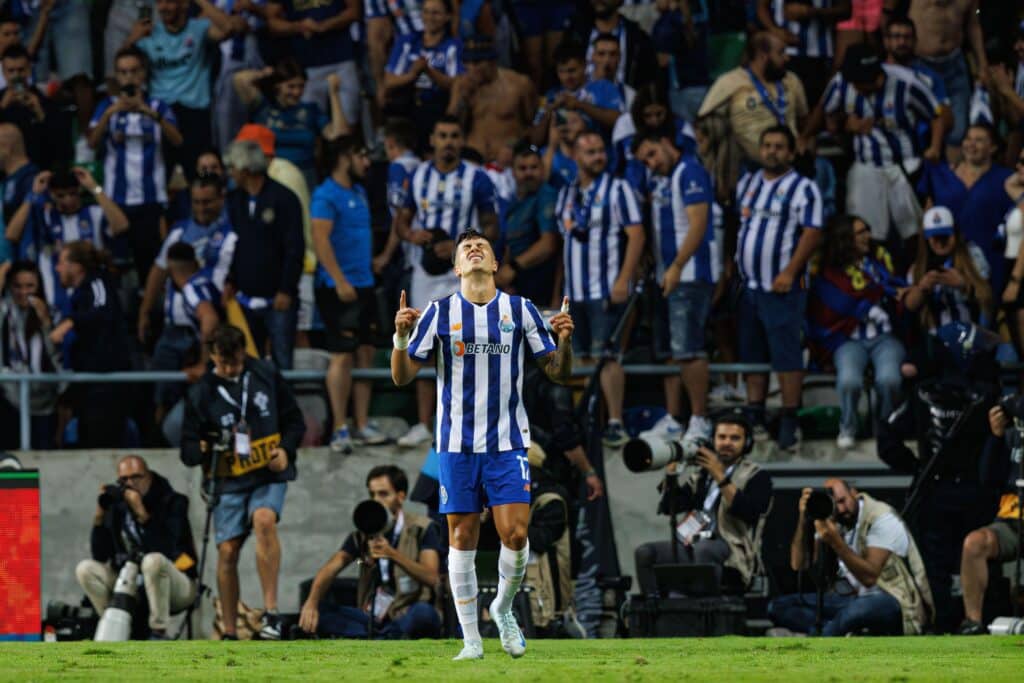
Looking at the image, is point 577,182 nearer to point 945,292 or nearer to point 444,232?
point 444,232

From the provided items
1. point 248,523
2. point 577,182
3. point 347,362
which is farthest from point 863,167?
point 248,523

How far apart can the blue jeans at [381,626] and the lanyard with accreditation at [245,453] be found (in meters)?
1.14

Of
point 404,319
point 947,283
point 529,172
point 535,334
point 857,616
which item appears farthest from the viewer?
point 529,172

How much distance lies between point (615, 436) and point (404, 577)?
2599 mm

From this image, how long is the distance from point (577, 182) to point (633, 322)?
1.27m

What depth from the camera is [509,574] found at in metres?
10.8

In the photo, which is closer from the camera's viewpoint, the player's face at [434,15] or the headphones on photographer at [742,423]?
the headphones on photographer at [742,423]

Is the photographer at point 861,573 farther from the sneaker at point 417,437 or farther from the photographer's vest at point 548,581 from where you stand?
the sneaker at point 417,437

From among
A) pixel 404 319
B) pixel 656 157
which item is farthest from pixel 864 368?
pixel 404 319

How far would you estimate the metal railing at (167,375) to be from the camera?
17.1 meters

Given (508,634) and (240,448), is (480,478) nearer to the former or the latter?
(508,634)

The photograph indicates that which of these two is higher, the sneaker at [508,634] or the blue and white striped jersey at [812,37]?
the blue and white striped jersey at [812,37]

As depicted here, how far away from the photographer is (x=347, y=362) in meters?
17.1

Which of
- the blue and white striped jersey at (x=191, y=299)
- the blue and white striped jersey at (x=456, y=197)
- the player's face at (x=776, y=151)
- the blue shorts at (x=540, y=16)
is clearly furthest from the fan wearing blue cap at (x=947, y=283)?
the blue and white striped jersey at (x=191, y=299)
